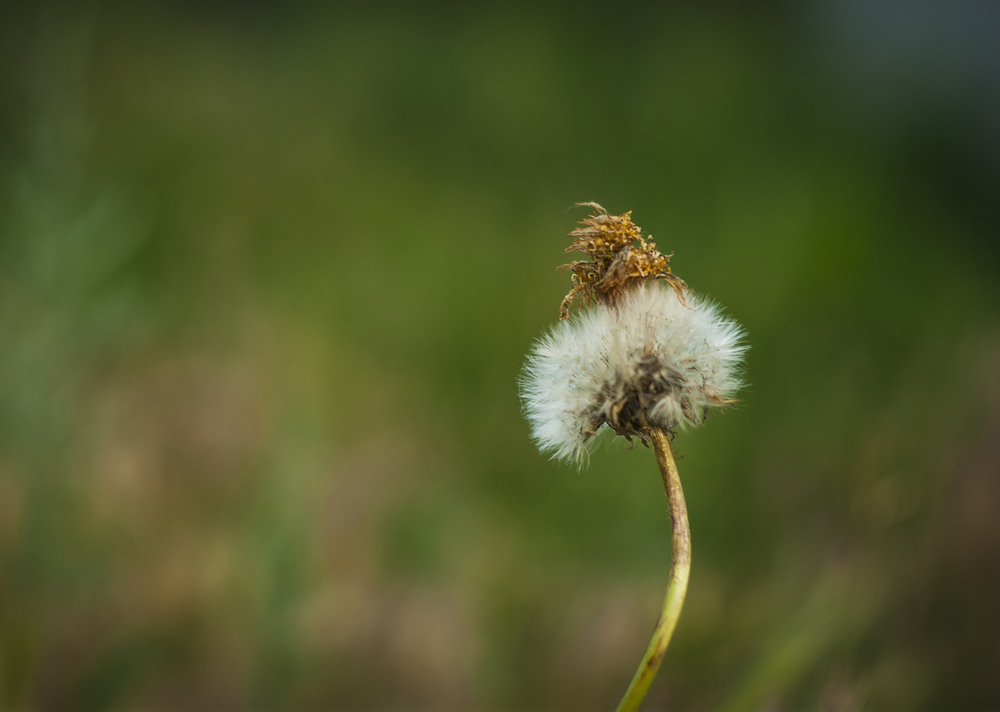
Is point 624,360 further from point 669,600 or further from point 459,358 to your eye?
point 459,358

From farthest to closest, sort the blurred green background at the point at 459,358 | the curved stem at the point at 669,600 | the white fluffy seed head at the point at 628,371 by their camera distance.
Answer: the blurred green background at the point at 459,358 < the white fluffy seed head at the point at 628,371 < the curved stem at the point at 669,600

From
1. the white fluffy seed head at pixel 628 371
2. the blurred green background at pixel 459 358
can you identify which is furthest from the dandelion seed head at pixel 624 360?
the blurred green background at pixel 459 358

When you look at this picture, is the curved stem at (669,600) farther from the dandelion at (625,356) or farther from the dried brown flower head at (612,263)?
the dried brown flower head at (612,263)

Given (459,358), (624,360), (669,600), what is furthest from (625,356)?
(459,358)

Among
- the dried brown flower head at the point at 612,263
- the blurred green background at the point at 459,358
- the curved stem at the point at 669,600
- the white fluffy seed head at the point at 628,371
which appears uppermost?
the blurred green background at the point at 459,358

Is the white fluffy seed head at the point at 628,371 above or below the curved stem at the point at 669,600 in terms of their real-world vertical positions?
above

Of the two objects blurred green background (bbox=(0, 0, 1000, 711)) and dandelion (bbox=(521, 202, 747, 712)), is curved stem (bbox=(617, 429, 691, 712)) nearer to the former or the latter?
dandelion (bbox=(521, 202, 747, 712))

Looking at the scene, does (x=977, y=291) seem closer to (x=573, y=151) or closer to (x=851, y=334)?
(x=851, y=334)

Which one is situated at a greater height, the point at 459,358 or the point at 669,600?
the point at 459,358

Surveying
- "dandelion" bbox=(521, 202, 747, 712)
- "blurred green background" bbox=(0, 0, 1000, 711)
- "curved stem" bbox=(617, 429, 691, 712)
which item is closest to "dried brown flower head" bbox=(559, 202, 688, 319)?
"dandelion" bbox=(521, 202, 747, 712)
